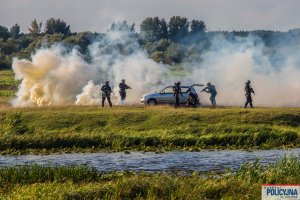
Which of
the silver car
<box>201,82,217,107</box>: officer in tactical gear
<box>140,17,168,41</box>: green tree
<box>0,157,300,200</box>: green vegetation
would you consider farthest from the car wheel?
<box>140,17,168,41</box>: green tree

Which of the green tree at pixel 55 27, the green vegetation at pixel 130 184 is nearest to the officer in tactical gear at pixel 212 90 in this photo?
the green vegetation at pixel 130 184

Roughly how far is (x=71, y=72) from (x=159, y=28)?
7838cm

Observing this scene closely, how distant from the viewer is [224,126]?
3728cm

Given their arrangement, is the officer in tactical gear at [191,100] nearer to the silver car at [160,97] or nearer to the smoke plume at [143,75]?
the silver car at [160,97]

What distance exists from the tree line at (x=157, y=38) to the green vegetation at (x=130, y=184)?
48405mm

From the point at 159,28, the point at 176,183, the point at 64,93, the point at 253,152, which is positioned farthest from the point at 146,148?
the point at 159,28

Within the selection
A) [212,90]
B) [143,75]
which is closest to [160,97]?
[212,90]

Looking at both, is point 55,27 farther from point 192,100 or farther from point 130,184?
point 130,184

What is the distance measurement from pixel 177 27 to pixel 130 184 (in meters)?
119

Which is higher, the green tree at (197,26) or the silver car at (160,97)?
the green tree at (197,26)

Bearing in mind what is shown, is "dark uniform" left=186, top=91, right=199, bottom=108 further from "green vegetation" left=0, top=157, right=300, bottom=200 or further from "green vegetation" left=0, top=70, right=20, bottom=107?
"green vegetation" left=0, top=70, right=20, bottom=107

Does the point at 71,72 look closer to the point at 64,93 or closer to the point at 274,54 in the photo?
the point at 64,93

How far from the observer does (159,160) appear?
2912cm

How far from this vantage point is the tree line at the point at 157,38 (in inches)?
3378
